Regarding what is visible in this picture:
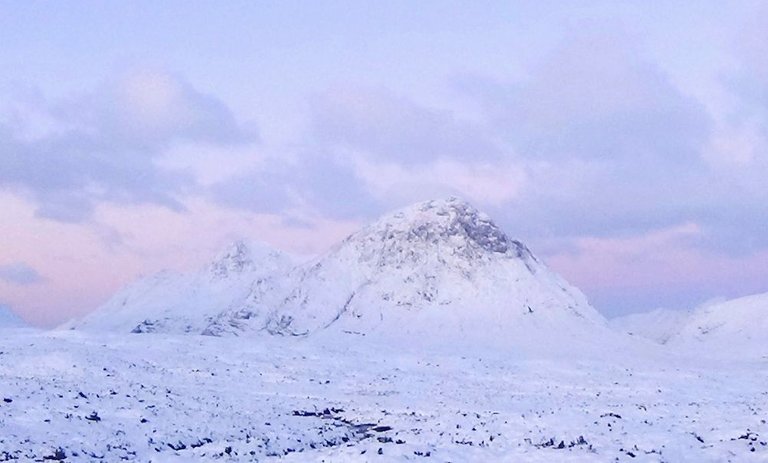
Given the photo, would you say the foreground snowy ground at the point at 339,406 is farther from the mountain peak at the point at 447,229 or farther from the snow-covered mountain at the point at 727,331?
the mountain peak at the point at 447,229

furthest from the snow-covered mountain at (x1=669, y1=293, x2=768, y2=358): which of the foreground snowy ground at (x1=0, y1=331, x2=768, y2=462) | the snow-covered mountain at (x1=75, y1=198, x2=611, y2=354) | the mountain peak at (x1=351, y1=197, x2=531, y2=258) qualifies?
the foreground snowy ground at (x1=0, y1=331, x2=768, y2=462)

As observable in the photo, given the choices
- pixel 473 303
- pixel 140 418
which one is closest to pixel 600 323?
pixel 473 303

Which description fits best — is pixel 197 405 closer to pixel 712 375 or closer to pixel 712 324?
pixel 712 375

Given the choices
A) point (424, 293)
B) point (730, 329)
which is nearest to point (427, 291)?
point (424, 293)

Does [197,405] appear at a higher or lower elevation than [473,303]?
lower

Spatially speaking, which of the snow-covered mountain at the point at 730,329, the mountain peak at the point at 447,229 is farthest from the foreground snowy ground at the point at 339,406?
the mountain peak at the point at 447,229

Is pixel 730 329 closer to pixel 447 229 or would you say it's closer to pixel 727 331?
pixel 727 331

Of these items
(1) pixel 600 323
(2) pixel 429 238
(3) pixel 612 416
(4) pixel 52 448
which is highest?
(2) pixel 429 238
